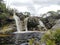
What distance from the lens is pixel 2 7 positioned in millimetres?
28938

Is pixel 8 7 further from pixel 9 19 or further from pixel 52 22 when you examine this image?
pixel 52 22

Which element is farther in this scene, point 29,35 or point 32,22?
point 32,22

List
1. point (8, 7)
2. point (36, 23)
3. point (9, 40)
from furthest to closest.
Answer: point (8, 7) → point (36, 23) → point (9, 40)

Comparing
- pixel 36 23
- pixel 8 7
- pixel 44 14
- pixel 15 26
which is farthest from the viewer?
pixel 8 7

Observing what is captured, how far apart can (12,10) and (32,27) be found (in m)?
4.41

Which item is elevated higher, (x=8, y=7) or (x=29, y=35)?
(x=8, y=7)

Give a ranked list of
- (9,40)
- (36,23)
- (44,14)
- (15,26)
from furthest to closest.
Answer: (44,14) < (36,23) < (15,26) < (9,40)

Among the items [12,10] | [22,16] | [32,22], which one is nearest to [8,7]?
[12,10]

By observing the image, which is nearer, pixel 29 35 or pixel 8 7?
pixel 29 35

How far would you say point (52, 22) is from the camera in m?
26.0

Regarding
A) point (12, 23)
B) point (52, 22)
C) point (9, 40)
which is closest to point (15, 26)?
point (12, 23)

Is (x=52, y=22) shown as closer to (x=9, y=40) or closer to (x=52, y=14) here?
(x=52, y=14)

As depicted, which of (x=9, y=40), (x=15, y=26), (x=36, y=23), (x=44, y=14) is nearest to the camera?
(x=9, y=40)

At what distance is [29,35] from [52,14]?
846cm
